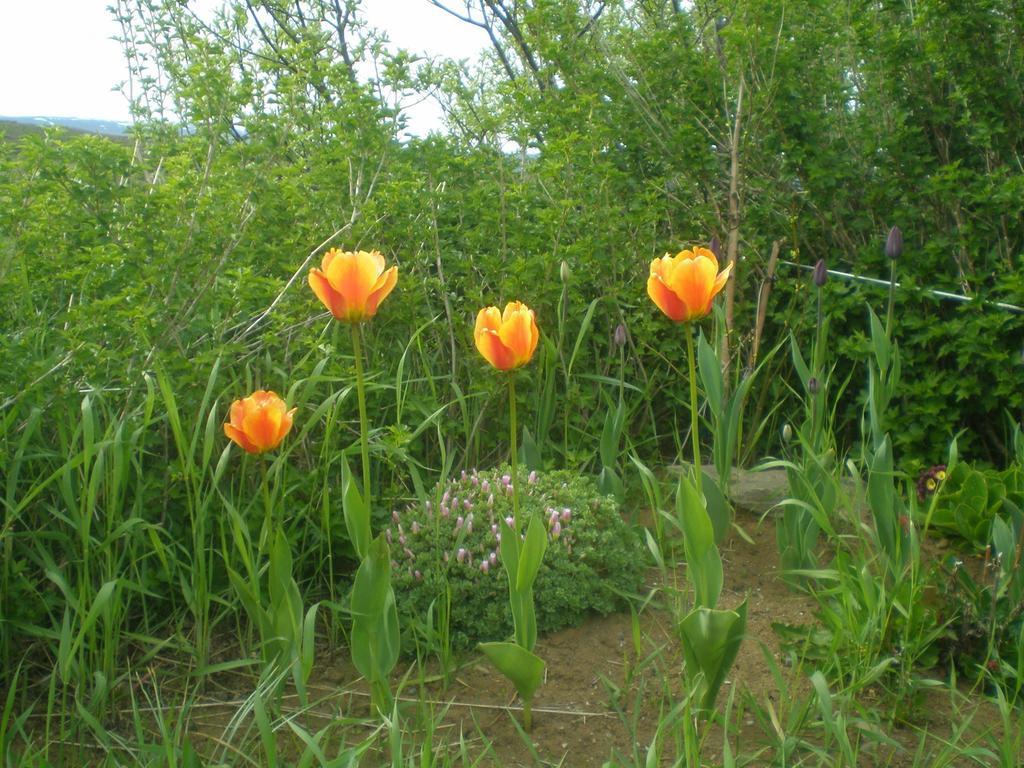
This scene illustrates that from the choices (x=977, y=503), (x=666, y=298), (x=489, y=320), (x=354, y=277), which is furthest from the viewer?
(x=977, y=503)

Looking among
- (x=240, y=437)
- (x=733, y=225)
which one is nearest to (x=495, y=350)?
(x=240, y=437)

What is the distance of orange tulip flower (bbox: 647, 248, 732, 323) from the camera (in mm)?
2305

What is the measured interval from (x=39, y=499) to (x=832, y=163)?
3.08m

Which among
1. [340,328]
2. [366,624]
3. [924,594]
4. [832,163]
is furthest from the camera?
[832,163]

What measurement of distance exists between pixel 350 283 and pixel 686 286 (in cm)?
71

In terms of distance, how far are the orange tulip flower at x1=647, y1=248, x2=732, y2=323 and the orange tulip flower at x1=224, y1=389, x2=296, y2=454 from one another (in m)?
0.81

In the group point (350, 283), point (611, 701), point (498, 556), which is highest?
point (350, 283)

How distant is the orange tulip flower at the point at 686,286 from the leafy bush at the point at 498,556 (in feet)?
2.15

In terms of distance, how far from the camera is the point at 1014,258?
13.1 feet

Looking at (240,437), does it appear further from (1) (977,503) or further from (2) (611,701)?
(1) (977,503)

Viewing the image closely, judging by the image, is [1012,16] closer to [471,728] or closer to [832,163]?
[832,163]

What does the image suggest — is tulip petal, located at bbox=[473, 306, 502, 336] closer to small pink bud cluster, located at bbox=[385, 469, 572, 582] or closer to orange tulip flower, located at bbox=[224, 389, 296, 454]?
orange tulip flower, located at bbox=[224, 389, 296, 454]

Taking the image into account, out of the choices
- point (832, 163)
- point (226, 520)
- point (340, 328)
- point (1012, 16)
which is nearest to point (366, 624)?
point (226, 520)

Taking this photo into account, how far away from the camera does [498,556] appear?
2.67 meters
